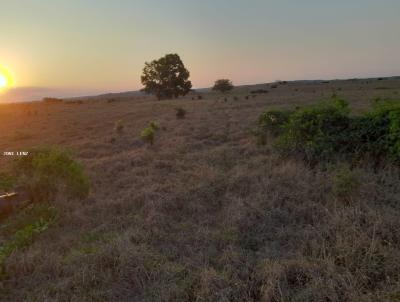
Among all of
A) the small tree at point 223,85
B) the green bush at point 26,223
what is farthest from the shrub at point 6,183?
the small tree at point 223,85

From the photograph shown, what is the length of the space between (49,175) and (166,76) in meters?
44.9

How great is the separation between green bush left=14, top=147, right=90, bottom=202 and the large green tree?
44.4m

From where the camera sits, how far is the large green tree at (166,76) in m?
49.7

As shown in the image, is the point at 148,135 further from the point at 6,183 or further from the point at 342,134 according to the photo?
the point at 6,183

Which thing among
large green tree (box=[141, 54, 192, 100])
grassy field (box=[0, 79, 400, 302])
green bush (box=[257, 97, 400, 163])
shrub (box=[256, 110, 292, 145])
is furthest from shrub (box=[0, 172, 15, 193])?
large green tree (box=[141, 54, 192, 100])

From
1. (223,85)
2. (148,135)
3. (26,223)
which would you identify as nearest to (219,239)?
(26,223)

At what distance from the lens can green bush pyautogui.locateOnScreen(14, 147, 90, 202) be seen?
6277mm

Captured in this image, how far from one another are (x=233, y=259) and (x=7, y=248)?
2.75 m

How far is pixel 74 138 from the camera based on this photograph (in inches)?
613

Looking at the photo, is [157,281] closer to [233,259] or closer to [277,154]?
[233,259]

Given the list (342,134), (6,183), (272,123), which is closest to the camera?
(6,183)

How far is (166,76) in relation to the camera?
49812mm

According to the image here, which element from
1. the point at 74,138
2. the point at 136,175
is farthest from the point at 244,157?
the point at 74,138

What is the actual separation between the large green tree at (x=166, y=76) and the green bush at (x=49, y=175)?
4437 cm
